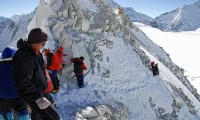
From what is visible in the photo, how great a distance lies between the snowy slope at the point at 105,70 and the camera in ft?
45.4

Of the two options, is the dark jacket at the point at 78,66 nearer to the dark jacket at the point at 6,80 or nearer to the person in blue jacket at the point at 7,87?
the person in blue jacket at the point at 7,87

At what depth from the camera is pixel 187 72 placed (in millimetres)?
74000

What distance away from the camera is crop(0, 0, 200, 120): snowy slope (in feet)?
45.4

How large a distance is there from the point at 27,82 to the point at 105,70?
10.8 metres

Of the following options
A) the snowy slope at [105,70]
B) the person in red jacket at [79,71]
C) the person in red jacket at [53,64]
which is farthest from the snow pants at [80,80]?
the person in red jacket at [53,64]

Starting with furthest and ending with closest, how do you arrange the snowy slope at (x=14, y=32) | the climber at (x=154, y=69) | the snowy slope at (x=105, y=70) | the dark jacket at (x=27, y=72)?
the snowy slope at (x=14, y=32)
the climber at (x=154, y=69)
the snowy slope at (x=105, y=70)
the dark jacket at (x=27, y=72)

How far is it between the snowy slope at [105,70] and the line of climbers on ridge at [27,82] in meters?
5.83

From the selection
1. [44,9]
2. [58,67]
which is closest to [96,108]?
[58,67]

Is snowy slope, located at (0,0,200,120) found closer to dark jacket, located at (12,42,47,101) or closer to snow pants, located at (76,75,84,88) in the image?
snow pants, located at (76,75,84,88)

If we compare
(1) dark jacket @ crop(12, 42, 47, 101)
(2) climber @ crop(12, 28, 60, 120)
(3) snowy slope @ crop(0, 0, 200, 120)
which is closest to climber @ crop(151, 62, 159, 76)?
(3) snowy slope @ crop(0, 0, 200, 120)

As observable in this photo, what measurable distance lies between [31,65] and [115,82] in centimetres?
1065

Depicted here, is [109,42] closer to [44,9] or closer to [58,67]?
[44,9]

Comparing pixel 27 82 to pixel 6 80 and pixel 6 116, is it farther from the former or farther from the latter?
pixel 6 116

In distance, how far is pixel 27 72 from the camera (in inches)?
212
